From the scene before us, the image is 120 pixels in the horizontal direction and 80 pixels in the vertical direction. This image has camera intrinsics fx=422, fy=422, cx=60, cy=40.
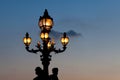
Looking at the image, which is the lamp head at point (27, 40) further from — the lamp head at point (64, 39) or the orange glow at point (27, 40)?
the lamp head at point (64, 39)

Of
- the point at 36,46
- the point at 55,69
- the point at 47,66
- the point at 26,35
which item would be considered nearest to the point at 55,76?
the point at 55,69

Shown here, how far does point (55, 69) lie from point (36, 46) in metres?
4.55

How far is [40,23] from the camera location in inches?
753

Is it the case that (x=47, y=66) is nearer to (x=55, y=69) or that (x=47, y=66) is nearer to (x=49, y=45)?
(x=49, y=45)

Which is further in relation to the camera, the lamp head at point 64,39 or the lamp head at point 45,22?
the lamp head at point 64,39

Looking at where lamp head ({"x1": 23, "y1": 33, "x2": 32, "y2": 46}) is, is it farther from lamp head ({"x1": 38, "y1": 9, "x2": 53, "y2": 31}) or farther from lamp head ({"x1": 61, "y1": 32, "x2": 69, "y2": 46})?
lamp head ({"x1": 61, "y1": 32, "x2": 69, "y2": 46})

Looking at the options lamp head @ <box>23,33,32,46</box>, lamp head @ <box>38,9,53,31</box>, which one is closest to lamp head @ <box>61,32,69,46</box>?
lamp head @ <box>38,9,53,31</box>

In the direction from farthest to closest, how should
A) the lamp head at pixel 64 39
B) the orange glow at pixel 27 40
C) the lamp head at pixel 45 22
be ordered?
the lamp head at pixel 64 39 < the orange glow at pixel 27 40 < the lamp head at pixel 45 22

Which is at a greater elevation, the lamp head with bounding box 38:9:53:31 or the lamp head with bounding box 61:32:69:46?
the lamp head with bounding box 38:9:53:31

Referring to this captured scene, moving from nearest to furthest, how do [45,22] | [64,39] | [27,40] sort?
[45,22]
[27,40]
[64,39]

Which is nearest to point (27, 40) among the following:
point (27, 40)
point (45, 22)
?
point (27, 40)

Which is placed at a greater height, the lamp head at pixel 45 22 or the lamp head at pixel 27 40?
the lamp head at pixel 45 22

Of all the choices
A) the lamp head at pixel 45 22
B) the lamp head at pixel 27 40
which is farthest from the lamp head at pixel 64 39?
the lamp head at pixel 27 40

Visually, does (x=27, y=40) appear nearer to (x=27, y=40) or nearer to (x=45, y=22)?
(x=27, y=40)
